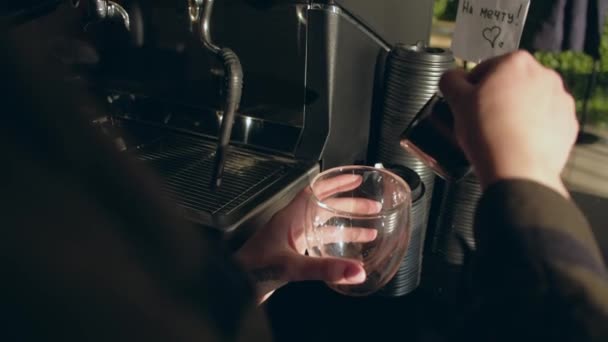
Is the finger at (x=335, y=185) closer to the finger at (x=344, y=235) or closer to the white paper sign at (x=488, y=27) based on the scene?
the finger at (x=344, y=235)

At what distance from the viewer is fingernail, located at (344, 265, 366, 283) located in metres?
0.46

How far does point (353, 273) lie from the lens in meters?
0.46

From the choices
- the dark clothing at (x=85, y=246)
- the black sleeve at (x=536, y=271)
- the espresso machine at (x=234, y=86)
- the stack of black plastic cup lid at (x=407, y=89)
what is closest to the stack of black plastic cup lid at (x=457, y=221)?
the stack of black plastic cup lid at (x=407, y=89)

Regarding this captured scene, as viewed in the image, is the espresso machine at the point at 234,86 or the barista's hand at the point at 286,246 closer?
the barista's hand at the point at 286,246

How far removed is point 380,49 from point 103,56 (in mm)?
450

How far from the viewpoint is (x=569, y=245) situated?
315 millimetres

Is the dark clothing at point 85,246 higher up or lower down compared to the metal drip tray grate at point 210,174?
higher up

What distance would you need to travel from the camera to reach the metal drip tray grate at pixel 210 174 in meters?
0.65

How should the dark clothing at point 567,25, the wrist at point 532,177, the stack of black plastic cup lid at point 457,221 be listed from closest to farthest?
the wrist at point 532,177 → the stack of black plastic cup lid at point 457,221 → the dark clothing at point 567,25

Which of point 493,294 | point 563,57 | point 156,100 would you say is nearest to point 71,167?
point 493,294

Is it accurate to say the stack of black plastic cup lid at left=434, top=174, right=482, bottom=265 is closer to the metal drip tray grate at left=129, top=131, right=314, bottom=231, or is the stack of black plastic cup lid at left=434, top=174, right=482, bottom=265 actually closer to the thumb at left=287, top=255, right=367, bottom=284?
the metal drip tray grate at left=129, top=131, right=314, bottom=231

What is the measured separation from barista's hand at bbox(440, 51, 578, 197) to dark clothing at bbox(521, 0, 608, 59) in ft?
3.26

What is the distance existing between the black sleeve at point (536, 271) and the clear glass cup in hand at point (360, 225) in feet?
0.44

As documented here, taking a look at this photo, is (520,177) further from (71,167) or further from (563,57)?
(563,57)
